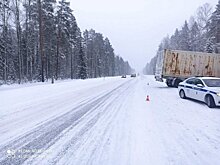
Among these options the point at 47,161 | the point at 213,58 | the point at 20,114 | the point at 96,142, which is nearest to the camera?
the point at 47,161

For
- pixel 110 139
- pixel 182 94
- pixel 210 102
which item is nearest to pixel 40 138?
pixel 110 139

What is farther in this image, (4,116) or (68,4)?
(68,4)

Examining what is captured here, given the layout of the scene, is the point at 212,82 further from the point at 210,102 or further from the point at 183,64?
the point at 183,64

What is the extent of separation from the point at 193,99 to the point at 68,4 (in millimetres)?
36176

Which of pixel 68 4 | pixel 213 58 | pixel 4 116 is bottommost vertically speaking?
pixel 4 116

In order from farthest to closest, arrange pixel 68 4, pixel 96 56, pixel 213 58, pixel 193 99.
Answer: pixel 96 56 < pixel 68 4 < pixel 213 58 < pixel 193 99

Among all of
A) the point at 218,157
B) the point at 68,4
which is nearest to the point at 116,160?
the point at 218,157

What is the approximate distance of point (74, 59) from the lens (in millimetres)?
78125

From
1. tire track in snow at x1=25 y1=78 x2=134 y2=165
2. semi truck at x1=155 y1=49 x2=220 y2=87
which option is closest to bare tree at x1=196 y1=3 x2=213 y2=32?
semi truck at x1=155 y1=49 x2=220 y2=87

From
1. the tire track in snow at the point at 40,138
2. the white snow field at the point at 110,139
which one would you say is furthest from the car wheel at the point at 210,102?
the tire track in snow at the point at 40,138

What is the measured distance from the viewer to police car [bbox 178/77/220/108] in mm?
12078

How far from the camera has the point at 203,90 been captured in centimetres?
1306

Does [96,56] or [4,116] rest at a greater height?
[96,56]

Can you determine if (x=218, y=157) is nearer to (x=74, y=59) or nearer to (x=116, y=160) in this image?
(x=116, y=160)
